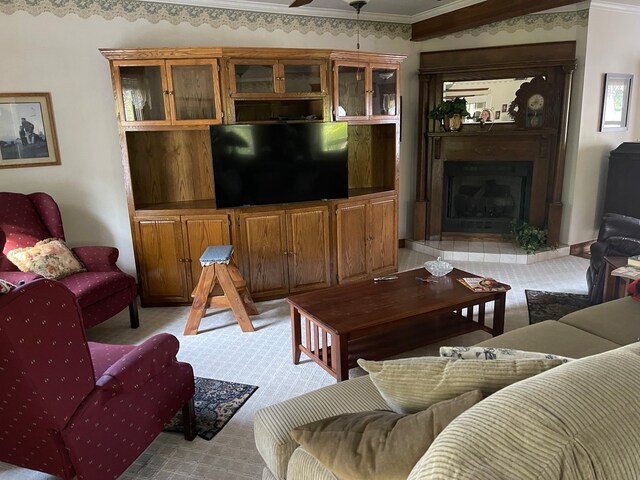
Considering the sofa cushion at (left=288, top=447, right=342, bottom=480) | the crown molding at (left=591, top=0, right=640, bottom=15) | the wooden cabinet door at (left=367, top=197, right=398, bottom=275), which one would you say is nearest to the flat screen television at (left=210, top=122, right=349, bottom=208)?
the wooden cabinet door at (left=367, top=197, right=398, bottom=275)

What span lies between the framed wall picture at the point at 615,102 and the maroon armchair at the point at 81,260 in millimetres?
4926

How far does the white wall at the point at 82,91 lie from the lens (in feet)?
12.1

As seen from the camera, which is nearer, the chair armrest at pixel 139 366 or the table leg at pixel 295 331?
the chair armrest at pixel 139 366

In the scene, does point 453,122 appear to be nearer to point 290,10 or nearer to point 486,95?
point 486,95

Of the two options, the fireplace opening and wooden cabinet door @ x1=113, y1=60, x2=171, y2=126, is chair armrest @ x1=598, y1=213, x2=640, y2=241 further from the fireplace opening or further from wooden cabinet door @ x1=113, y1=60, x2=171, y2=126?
wooden cabinet door @ x1=113, y1=60, x2=171, y2=126

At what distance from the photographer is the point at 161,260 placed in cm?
393

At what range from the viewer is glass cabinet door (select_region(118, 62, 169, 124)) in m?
3.69

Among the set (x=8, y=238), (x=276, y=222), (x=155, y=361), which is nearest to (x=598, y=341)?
(x=155, y=361)

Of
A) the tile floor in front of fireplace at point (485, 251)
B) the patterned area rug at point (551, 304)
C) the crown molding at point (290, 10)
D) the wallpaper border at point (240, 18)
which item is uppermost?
the crown molding at point (290, 10)

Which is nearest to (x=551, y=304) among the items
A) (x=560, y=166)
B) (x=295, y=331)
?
(x=560, y=166)

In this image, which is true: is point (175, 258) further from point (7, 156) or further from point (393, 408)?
point (393, 408)

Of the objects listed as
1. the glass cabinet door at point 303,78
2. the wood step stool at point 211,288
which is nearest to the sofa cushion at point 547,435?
the wood step stool at point 211,288

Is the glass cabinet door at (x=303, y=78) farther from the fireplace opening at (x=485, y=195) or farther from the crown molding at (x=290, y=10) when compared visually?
the fireplace opening at (x=485, y=195)

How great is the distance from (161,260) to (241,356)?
50.7 inches
